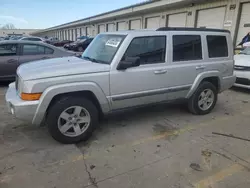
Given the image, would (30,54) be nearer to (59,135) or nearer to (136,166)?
(59,135)

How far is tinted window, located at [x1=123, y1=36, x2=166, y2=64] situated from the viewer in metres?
3.50

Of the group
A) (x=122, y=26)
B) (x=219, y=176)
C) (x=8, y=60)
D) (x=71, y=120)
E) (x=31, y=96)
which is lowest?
(x=219, y=176)

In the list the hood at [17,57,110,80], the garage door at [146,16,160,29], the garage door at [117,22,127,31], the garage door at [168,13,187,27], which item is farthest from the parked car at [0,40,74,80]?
the garage door at [117,22,127,31]

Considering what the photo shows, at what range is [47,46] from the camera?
23.4 feet

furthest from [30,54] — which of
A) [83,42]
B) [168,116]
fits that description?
[83,42]

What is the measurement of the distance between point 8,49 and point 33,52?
748 mm

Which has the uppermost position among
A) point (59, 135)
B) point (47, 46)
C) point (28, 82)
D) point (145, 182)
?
point (47, 46)

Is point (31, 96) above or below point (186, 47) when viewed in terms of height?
below

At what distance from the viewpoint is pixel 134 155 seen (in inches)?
119

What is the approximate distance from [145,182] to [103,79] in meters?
1.62

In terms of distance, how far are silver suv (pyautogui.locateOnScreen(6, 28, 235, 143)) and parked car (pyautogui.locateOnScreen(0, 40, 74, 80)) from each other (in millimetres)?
3338

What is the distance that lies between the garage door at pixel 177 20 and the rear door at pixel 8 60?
40.1 feet

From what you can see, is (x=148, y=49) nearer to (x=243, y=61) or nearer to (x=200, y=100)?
(x=200, y=100)

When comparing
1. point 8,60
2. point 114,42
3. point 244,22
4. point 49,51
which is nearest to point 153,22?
point 244,22
